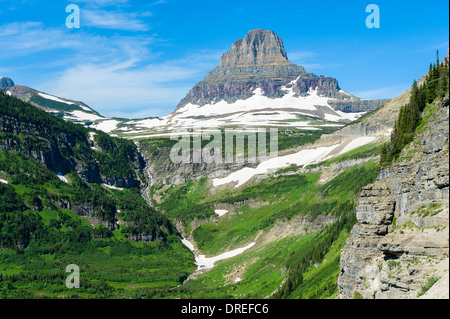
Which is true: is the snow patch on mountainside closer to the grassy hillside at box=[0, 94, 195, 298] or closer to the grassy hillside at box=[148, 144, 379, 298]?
the grassy hillside at box=[148, 144, 379, 298]

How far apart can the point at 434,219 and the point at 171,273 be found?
13934 centimetres

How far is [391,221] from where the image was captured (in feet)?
167

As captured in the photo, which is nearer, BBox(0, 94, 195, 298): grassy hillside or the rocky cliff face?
the rocky cliff face

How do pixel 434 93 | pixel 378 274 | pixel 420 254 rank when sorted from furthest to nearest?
pixel 434 93
pixel 378 274
pixel 420 254

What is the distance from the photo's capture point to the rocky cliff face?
37.7 meters

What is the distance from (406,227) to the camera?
42938mm

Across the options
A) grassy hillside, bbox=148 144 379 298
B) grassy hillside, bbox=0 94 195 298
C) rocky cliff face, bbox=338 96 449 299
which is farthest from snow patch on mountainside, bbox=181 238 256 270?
rocky cliff face, bbox=338 96 449 299

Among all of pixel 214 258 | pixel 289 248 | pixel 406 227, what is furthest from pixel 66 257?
pixel 406 227

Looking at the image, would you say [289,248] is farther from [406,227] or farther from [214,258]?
[406,227]

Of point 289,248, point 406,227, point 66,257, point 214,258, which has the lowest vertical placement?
point 214,258
